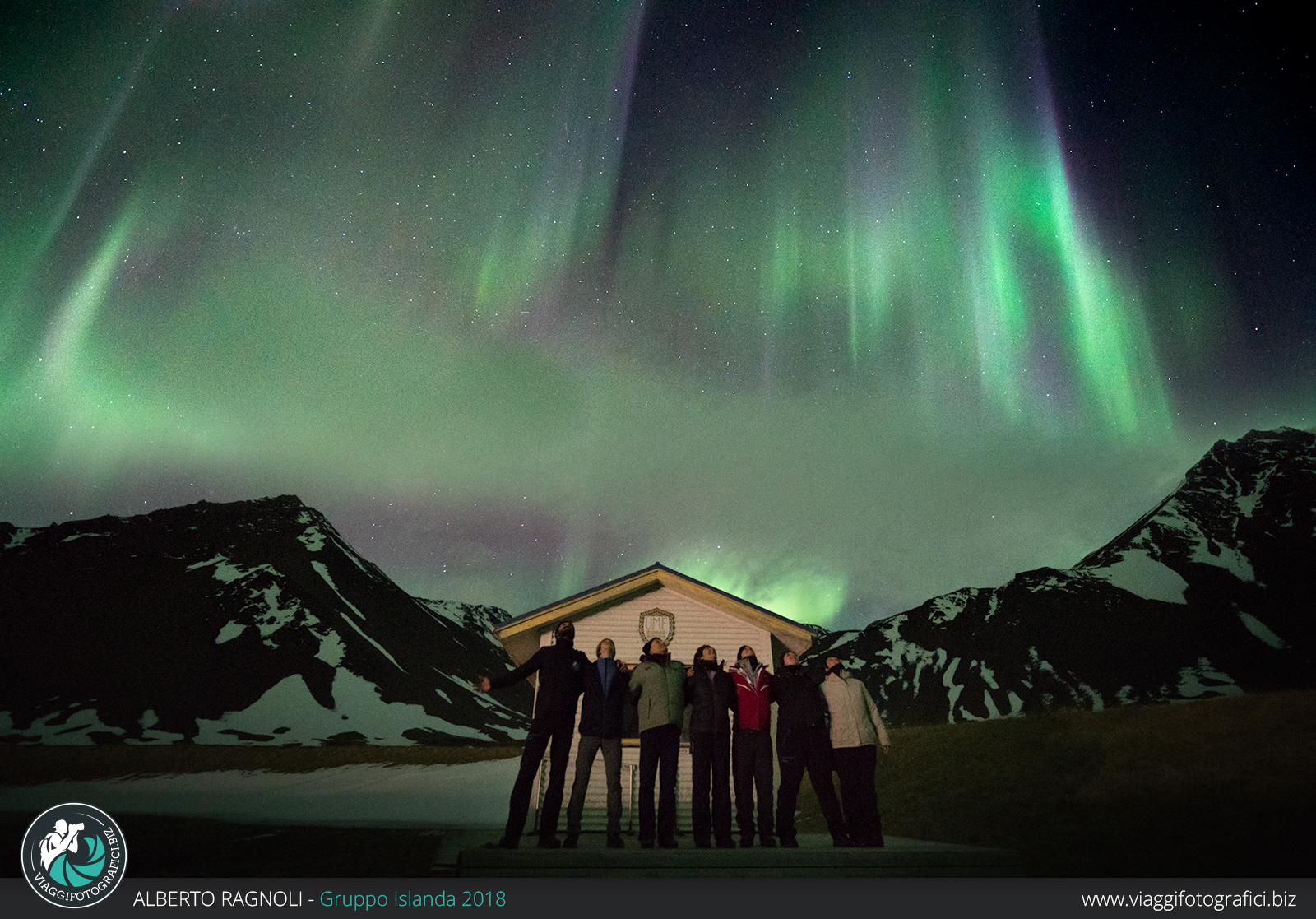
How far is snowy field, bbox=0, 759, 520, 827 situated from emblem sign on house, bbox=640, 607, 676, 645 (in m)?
8.38

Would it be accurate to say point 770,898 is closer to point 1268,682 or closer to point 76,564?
point 1268,682

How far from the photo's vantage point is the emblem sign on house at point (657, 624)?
15.1 meters

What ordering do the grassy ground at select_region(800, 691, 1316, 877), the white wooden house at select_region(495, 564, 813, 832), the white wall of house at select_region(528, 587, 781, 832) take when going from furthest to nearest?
1. the white wooden house at select_region(495, 564, 813, 832)
2. the white wall of house at select_region(528, 587, 781, 832)
3. the grassy ground at select_region(800, 691, 1316, 877)

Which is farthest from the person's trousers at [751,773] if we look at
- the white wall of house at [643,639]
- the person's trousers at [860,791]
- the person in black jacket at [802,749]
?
the white wall of house at [643,639]

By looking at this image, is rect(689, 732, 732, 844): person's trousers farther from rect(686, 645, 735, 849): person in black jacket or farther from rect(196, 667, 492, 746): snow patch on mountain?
rect(196, 667, 492, 746): snow patch on mountain

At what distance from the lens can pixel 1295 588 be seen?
609ft

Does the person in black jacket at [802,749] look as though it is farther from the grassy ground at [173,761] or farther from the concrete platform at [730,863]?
the grassy ground at [173,761]

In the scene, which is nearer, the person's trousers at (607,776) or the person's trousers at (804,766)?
the person's trousers at (607,776)

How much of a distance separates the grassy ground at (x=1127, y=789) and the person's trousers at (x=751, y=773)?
15.7 ft

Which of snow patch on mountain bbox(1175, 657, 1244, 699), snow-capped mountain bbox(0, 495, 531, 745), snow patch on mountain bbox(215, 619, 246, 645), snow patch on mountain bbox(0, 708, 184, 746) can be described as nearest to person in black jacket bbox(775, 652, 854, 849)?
snow patch on mountain bbox(0, 708, 184, 746)

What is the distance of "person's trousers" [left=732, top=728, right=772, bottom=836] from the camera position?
8422 millimetres

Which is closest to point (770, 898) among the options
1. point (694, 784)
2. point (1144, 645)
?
point (694, 784)

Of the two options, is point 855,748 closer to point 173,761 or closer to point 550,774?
point 550,774

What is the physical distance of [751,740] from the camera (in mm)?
8672
